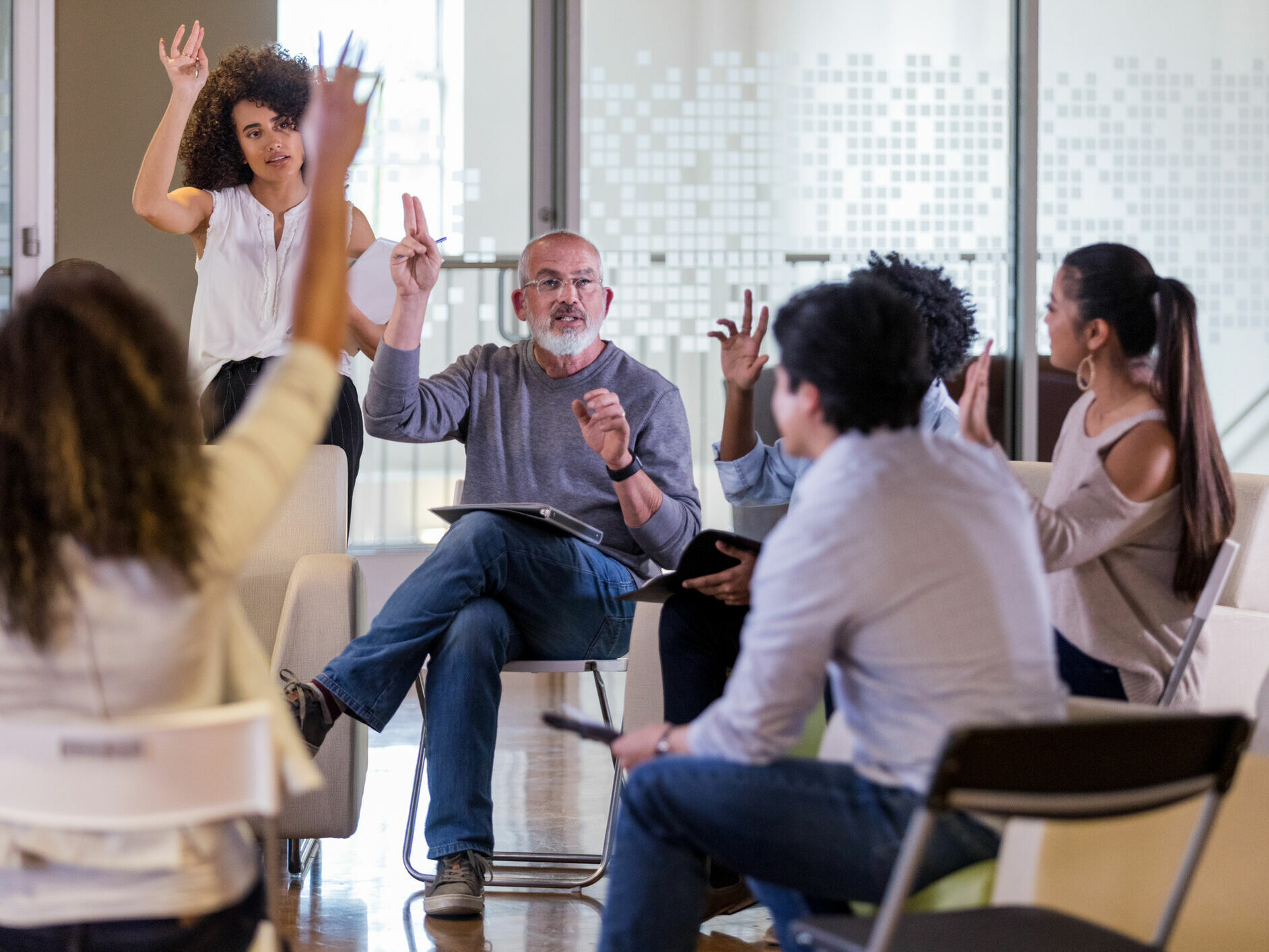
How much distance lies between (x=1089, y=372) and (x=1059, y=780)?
1.24 metres

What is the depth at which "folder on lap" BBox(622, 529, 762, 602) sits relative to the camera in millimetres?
2127

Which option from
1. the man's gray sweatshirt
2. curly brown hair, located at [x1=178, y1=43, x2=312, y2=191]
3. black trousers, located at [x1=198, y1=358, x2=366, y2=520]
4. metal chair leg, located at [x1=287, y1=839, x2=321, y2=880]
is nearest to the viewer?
metal chair leg, located at [x1=287, y1=839, x2=321, y2=880]

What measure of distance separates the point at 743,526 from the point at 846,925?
2.29 meters

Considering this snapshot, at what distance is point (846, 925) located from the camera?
1.33 m

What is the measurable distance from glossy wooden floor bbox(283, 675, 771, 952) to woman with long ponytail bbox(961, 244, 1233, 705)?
80 cm

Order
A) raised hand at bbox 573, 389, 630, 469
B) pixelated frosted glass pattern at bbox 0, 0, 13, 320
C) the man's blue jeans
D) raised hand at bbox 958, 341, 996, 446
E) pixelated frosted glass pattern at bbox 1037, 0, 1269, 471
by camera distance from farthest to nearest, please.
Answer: pixelated frosted glass pattern at bbox 1037, 0, 1269, 471, pixelated frosted glass pattern at bbox 0, 0, 13, 320, raised hand at bbox 573, 389, 630, 469, the man's blue jeans, raised hand at bbox 958, 341, 996, 446

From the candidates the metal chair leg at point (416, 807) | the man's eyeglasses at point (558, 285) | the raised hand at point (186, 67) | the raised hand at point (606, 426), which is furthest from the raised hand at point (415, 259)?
the raised hand at point (186, 67)

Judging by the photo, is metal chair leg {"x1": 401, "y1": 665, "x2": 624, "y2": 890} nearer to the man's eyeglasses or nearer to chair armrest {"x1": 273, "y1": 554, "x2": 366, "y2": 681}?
chair armrest {"x1": 273, "y1": 554, "x2": 366, "y2": 681}

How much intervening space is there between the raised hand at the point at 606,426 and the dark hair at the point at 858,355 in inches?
39.3

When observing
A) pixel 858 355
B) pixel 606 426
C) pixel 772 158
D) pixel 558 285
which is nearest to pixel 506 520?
pixel 606 426

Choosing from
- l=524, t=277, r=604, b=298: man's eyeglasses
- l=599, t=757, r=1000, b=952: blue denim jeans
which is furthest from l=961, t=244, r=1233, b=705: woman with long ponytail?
l=524, t=277, r=604, b=298: man's eyeglasses

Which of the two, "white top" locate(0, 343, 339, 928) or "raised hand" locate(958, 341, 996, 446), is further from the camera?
"raised hand" locate(958, 341, 996, 446)

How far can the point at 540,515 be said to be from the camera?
2457mm

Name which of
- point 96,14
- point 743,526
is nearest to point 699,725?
point 743,526
